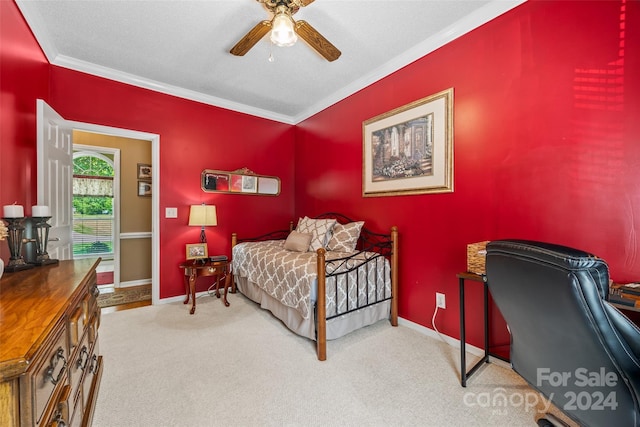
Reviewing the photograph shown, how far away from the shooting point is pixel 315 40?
1883 millimetres

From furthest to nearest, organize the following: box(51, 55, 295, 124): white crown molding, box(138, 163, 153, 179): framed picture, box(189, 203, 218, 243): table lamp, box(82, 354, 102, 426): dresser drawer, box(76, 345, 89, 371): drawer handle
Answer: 1. box(138, 163, 153, 179): framed picture
2. box(189, 203, 218, 243): table lamp
3. box(51, 55, 295, 124): white crown molding
4. box(82, 354, 102, 426): dresser drawer
5. box(76, 345, 89, 371): drawer handle

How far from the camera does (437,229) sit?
230cm

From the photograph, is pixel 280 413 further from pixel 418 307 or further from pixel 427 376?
pixel 418 307

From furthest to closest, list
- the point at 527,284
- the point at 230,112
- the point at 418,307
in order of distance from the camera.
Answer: the point at 230,112
the point at 418,307
the point at 527,284

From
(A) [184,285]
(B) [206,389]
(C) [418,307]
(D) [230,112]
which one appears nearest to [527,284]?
(C) [418,307]

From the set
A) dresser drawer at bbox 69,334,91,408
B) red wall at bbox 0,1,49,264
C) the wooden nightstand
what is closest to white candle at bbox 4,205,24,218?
red wall at bbox 0,1,49,264

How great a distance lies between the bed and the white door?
1618mm

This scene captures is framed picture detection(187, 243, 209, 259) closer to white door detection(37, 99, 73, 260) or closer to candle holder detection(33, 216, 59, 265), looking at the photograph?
white door detection(37, 99, 73, 260)

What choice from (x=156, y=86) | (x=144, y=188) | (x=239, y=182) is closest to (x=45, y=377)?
(x=239, y=182)

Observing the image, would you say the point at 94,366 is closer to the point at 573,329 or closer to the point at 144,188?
the point at 573,329

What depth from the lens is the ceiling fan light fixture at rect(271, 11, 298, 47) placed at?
1609 millimetres

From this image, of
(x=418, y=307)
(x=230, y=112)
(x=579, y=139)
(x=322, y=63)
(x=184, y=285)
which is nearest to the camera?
(x=579, y=139)

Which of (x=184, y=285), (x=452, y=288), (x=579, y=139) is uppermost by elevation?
(x=579, y=139)

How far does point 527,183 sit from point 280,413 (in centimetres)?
214
